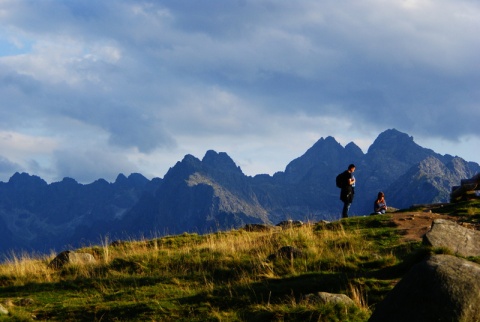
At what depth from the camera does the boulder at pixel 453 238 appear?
58.1 ft

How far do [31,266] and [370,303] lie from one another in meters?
13.8

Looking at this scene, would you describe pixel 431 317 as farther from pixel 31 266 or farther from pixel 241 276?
pixel 31 266

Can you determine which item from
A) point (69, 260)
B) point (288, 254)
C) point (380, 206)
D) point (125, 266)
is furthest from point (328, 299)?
point (380, 206)

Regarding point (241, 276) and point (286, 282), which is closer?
point (286, 282)

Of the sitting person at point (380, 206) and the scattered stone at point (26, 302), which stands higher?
the sitting person at point (380, 206)

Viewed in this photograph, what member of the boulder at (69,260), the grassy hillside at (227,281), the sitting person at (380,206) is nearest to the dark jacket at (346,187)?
the sitting person at (380,206)

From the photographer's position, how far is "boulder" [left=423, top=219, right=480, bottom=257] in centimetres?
1770

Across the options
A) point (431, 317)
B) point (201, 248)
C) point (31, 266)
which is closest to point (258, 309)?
point (431, 317)

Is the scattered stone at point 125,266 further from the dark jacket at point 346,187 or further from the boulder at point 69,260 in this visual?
the dark jacket at point 346,187

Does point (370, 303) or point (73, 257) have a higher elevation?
point (73, 257)

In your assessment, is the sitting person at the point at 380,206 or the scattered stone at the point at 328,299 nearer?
the scattered stone at the point at 328,299

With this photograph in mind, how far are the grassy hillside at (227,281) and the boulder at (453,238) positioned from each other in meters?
0.98

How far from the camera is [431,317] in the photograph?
9297mm

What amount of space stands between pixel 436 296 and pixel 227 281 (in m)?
8.83
